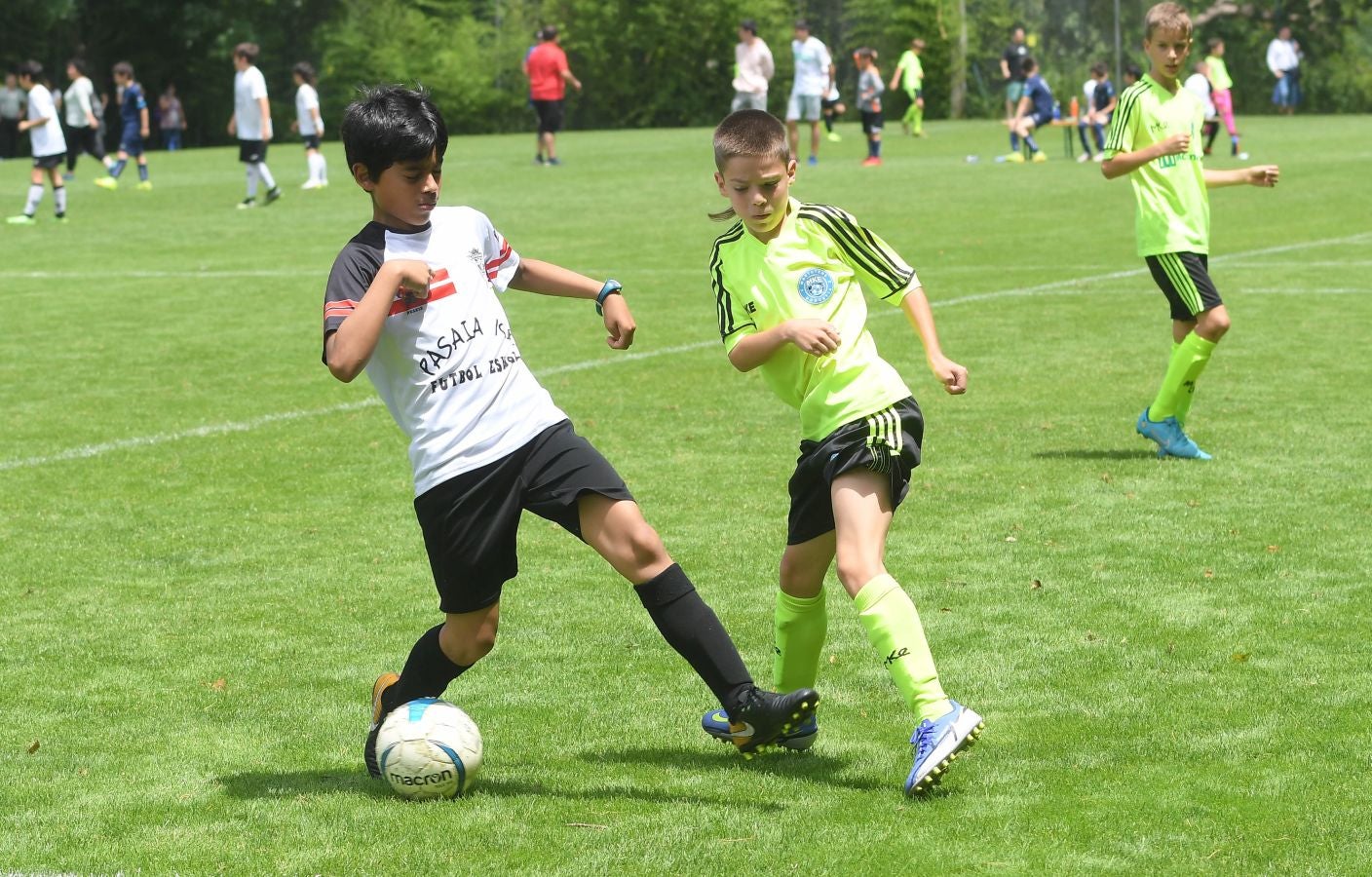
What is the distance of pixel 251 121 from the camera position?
24938mm

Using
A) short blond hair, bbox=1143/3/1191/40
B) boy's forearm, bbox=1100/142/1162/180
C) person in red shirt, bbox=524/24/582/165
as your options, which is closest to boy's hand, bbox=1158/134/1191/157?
boy's forearm, bbox=1100/142/1162/180

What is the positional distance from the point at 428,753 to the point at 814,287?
159cm

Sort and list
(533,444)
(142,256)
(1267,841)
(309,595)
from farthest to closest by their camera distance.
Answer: (142,256) < (309,595) < (533,444) < (1267,841)

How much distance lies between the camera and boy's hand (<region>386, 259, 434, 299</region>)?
4.34 metres

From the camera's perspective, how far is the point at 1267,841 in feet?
13.5

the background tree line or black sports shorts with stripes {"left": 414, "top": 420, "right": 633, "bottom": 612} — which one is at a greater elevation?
the background tree line

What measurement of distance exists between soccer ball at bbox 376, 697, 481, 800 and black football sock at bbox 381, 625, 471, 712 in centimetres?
15

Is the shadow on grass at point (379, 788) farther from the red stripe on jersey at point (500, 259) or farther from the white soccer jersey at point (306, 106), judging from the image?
the white soccer jersey at point (306, 106)

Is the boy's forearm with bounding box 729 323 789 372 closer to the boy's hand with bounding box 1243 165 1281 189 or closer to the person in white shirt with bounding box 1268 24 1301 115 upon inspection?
the boy's hand with bounding box 1243 165 1281 189

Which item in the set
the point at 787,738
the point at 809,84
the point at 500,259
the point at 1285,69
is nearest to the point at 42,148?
the point at 809,84

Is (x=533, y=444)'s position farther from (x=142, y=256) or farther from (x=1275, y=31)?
(x=1275, y=31)

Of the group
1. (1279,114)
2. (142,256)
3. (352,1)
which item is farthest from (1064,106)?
(142,256)

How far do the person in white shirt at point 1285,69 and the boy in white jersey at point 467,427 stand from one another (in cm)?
4637

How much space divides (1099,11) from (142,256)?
3588cm
